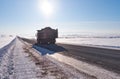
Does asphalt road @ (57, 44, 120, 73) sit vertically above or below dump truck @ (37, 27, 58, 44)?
below

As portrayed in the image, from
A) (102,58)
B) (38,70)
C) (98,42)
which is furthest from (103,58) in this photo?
(98,42)

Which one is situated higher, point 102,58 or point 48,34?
point 48,34

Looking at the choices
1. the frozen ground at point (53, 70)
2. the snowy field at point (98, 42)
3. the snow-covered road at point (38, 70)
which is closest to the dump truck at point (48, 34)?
the snowy field at point (98, 42)

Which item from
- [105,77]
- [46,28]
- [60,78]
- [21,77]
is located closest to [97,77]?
[105,77]

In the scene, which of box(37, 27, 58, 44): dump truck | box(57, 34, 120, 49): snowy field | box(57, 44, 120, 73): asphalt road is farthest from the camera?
box(37, 27, 58, 44): dump truck

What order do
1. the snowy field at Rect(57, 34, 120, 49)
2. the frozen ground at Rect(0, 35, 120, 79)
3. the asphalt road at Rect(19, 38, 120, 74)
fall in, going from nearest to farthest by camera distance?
the frozen ground at Rect(0, 35, 120, 79), the asphalt road at Rect(19, 38, 120, 74), the snowy field at Rect(57, 34, 120, 49)

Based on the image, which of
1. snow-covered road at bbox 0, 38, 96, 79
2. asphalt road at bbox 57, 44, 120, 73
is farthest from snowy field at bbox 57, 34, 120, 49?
snow-covered road at bbox 0, 38, 96, 79

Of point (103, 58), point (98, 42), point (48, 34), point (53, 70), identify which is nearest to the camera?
point (53, 70)

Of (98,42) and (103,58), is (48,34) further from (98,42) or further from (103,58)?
(103,58)

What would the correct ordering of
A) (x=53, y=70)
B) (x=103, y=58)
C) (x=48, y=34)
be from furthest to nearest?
(x=48, y=34) < (x=103, y=58) < (x=53, y=70)

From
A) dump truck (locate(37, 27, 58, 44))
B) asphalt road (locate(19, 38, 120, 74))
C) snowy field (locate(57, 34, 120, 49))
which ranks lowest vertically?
snowy field (locate(57, 34, 120, 49))

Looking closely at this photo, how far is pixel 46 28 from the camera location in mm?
35781

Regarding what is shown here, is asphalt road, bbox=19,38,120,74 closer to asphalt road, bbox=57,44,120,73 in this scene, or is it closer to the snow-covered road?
asphalt road, bbox=57,44,120,73

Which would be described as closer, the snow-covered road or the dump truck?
the snow-covered road
